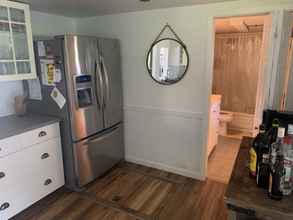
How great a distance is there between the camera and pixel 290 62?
2.12 m

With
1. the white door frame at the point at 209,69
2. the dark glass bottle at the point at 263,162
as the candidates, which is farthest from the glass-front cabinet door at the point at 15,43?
the dark glass bottle at the point at 263,162

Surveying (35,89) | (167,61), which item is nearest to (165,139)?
(167,61)

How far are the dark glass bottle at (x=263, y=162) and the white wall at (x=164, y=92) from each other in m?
1.39

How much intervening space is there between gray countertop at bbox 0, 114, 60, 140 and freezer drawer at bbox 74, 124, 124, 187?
0.44 metres

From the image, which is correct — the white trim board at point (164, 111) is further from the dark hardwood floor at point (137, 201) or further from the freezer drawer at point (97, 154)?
the dark hardwood floor at point (137, 201)

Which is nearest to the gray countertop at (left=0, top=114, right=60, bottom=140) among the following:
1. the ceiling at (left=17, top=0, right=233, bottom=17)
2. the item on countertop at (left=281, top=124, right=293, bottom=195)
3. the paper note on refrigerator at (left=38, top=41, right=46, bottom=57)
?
the paper note on refrigerator at (left=38, top=41, right=46, bottom=57)

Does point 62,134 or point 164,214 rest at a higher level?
point 62,134

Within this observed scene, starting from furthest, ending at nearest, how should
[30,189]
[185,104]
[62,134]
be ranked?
1. [185,104]
2. [62,134]
3. [30,189]

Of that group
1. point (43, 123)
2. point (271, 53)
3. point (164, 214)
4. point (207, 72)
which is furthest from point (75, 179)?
point (271, 53)

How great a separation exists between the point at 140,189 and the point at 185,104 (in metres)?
1.20

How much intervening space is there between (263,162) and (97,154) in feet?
6.69

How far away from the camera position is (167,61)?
2.76m

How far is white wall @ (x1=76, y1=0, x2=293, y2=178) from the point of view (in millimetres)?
2539

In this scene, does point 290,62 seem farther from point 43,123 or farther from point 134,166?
point 43,123
